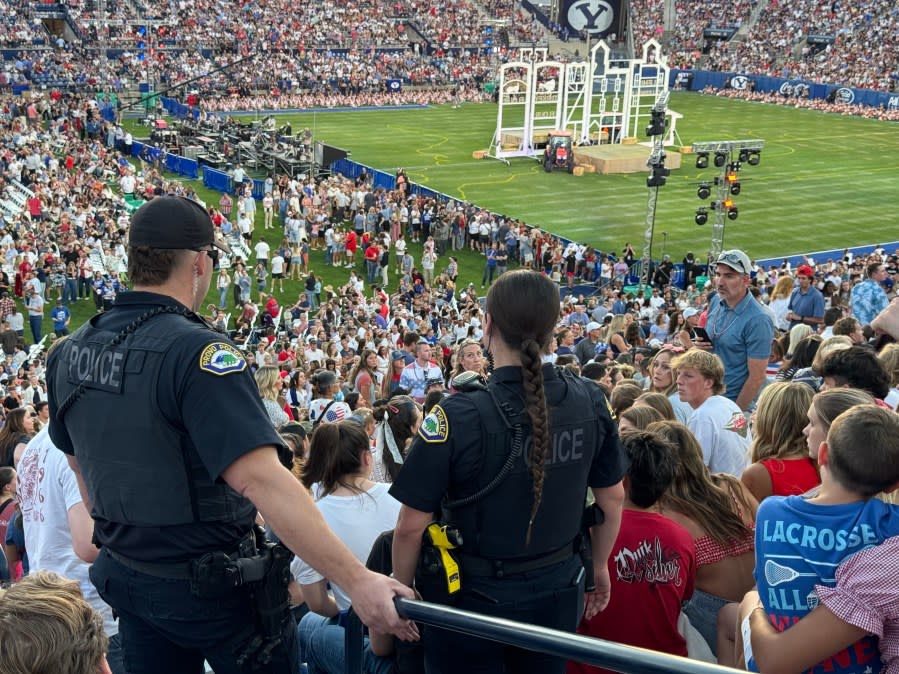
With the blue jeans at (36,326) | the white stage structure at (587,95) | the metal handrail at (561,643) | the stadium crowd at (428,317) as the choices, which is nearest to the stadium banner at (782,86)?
the white stage structure at (587,95)

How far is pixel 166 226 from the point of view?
10.9 feet

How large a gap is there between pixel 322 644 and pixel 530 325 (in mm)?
1759

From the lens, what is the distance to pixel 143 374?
10.2 feet

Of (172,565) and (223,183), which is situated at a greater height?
(172,565)

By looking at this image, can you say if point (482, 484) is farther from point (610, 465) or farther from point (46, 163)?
point (46, 163)

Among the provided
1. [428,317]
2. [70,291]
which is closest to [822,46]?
[428,317]

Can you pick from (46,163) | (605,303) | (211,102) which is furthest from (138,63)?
(605,303)

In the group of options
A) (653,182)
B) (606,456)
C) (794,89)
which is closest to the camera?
(606,456)

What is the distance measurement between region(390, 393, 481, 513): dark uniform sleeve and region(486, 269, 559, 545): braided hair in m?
0.20

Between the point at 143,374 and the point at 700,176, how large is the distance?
122 ft

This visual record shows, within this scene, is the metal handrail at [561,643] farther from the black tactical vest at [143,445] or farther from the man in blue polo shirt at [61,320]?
the man in blue polo shirt at [61,320]

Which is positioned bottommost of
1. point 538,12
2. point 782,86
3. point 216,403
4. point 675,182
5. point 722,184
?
point 675,182

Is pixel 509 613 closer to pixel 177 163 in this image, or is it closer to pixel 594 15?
pixel 177 163

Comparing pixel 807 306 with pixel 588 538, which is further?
pixel 807 306
